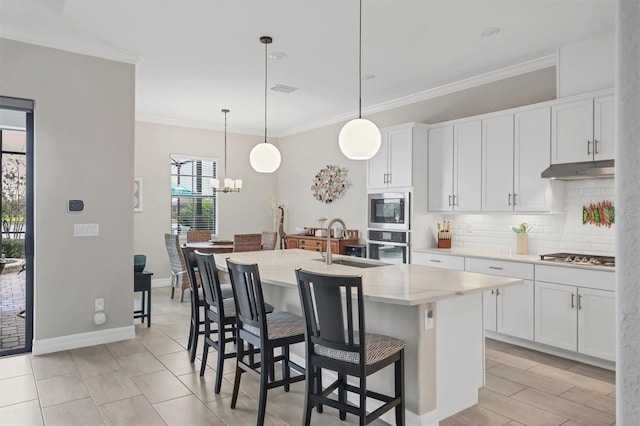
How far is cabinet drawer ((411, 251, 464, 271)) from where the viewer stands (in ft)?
15.1

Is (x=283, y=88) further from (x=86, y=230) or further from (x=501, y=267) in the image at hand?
(x=501, y=267)

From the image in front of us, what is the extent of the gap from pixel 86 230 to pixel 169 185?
10.6ft

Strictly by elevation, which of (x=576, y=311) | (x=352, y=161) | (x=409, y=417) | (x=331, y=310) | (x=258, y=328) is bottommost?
(x=409, y=417)

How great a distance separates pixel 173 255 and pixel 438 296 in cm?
477

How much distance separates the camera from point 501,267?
4.23 meters

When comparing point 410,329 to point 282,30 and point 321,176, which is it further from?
point 321,176

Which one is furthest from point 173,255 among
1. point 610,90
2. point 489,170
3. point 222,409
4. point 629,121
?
point 629,121

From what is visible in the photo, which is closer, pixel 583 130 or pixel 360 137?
pixel 360 137

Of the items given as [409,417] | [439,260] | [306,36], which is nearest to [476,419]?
[409,417]

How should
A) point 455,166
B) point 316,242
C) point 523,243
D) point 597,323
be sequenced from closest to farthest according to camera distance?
point 597,323
point 523,243
point 455,166
point 316,242

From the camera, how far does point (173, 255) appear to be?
616 cm

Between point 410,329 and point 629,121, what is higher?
point 629,121

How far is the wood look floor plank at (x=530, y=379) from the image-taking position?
3.20m

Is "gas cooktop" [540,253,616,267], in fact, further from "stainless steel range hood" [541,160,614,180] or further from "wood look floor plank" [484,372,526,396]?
"wood look floor plank" [484,372,526,396]
